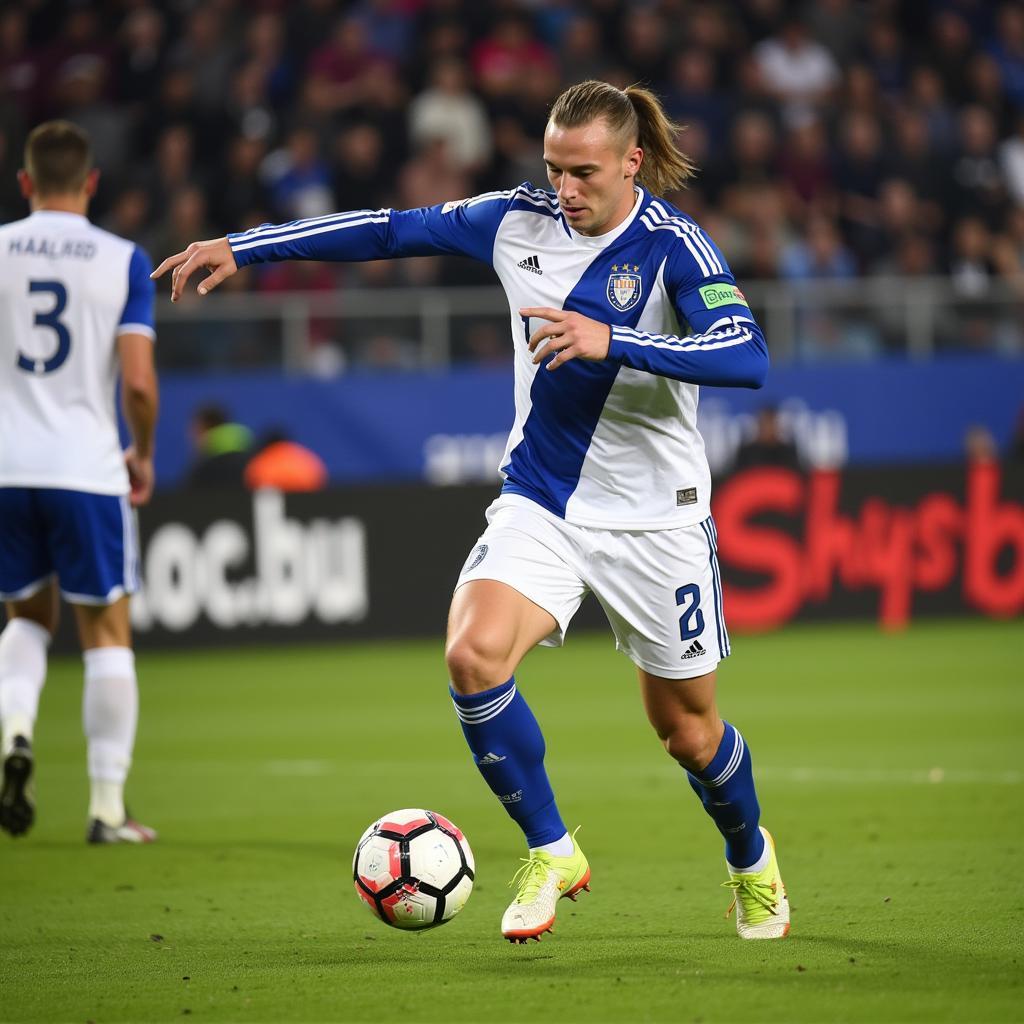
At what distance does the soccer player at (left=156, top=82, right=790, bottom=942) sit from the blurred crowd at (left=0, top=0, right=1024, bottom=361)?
35.6 ft

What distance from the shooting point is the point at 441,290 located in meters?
16.6

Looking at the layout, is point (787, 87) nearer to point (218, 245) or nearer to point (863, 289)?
point (863, 289)

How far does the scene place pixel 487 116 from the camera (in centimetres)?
1788

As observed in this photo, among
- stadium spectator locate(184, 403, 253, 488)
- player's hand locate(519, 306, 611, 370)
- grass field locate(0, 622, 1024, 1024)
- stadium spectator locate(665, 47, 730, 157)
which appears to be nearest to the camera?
grass field locate(0, 622, 1024, 1024)

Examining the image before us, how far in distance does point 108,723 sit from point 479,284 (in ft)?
33.5

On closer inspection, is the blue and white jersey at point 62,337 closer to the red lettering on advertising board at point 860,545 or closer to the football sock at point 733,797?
the football sock at point 733,797

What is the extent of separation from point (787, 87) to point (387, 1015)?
1644 cm

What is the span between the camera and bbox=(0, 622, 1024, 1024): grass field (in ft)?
14.9

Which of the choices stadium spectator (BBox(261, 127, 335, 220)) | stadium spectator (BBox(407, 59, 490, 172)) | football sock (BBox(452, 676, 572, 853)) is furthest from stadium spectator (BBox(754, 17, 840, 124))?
football sock (BBox(452, 676, 572, 853))

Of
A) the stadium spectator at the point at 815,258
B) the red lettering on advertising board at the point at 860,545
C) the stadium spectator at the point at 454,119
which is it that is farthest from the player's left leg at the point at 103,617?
the stadium spectator at the point at 815,258

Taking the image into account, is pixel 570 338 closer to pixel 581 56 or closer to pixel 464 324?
pixel 464 324

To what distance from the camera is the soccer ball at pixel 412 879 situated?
5.10 metres

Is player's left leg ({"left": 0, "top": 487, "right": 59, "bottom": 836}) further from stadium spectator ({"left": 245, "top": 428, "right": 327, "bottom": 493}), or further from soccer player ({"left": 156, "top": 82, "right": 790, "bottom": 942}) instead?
stadium spectator ({"left": 245, "top": 428, "right": 327, "bottom": 493})

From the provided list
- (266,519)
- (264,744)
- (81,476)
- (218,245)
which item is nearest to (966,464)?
(266,519)
